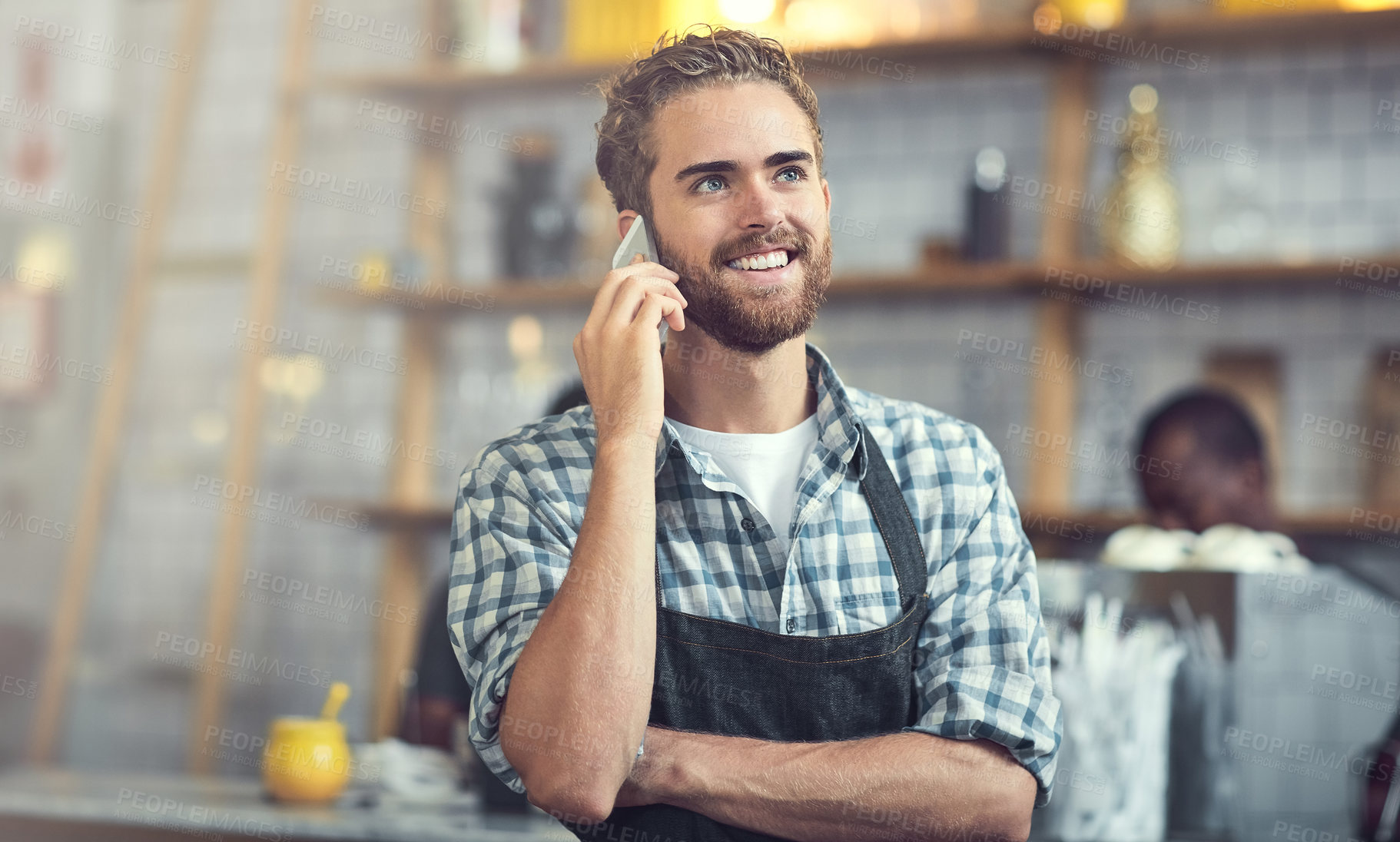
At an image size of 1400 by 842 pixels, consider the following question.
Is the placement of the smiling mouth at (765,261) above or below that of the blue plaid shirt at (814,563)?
above

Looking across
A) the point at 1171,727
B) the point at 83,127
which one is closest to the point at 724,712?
the point at 1171,727

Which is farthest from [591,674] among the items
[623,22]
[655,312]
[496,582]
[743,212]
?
[623,22]

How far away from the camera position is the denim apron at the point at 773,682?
129 cm

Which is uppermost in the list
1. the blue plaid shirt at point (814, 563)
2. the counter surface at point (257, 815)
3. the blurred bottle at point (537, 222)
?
the blurred bottle at point (537, 222)

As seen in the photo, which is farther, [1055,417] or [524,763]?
[1055,417]

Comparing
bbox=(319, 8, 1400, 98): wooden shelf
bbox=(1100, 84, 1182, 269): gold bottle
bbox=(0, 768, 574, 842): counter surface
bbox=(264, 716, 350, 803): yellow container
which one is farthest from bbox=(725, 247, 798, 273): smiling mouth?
bbox=(319, 8, 1400, 98): wooden shelf

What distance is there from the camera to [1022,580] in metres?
1.36

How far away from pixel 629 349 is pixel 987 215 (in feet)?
6.04

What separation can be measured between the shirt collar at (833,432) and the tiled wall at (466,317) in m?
1.72

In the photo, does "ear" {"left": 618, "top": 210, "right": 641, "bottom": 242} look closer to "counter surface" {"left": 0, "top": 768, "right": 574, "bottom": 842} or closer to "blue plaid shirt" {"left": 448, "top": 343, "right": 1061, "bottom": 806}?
"blue plaid shirt" {"left": 448, "top": 343, "right": 1061, "bottom": 806}

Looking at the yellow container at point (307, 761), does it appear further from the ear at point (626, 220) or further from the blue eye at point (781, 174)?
the blue eye at point (781, 174)

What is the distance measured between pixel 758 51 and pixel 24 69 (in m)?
3.27

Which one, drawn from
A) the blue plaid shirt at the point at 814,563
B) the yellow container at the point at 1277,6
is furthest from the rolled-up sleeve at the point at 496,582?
the yellow container at the point at 1277,6

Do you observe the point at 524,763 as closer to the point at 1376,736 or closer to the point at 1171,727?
the point at 1171,727
